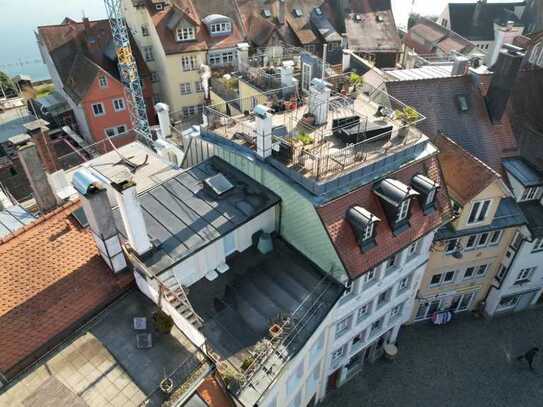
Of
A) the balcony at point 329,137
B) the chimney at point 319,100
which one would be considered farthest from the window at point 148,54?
the chimney at point 319,100

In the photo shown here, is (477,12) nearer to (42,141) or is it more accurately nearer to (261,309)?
(261,309)

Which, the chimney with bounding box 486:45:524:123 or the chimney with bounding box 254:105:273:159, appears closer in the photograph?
the chimney with bounding box 254:105:273:159

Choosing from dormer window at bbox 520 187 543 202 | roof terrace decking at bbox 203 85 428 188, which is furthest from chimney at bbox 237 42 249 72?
dormer window at bbox 520 187 543 202

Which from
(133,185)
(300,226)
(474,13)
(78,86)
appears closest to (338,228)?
(300,226)

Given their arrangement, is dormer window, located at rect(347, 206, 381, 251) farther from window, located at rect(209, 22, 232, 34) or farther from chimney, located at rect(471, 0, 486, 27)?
chimney, located at rect(471, 0, 486, 27)

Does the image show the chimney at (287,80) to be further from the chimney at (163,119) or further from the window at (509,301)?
the window at (509,301)

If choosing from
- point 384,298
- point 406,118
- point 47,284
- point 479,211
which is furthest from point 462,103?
point 47,284
